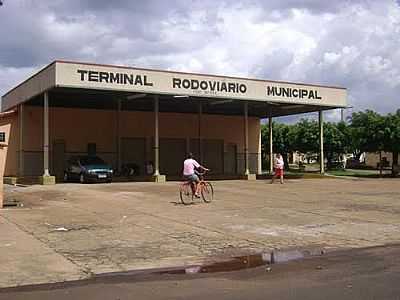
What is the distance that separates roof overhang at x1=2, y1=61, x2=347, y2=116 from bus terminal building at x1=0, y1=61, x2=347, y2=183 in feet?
0.17

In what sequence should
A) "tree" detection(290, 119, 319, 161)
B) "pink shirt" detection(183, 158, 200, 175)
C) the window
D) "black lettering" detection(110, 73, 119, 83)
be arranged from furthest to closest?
1. "tree" detection(290, 119, 319, 161)
2. the window
3. "black lettering" detection(110, 73, 119, 83)
4. "pink shirt" detection(183, 158, 200, 175)

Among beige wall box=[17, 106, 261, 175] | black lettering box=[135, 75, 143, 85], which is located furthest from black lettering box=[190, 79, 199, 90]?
beige wall box=[17, 106, 261, 175]

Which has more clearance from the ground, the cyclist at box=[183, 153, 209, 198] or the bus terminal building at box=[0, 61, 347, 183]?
the bus terminal building at box=[0, 61, 347, 183]

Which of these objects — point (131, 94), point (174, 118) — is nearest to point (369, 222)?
point (131, 94)

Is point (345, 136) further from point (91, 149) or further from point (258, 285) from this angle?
point (258, 285)

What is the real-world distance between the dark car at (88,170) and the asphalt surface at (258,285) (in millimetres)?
23864

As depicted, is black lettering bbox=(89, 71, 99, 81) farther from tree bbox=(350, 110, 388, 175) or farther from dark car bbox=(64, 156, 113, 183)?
tree bbox=(350, 110, 388, 175)

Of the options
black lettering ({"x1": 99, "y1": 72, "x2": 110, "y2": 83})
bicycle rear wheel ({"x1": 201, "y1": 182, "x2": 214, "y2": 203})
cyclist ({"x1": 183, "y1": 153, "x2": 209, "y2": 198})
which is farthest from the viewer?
black lettering ({"x1": 99, "y1": 72, "x2": 110, "y2": 83})

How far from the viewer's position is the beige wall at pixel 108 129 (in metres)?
39.2

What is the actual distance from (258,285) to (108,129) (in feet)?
114

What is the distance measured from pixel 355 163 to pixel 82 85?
54.3 metres

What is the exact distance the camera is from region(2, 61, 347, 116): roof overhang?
3112 centimetres

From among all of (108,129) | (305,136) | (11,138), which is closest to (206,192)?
(108,129)

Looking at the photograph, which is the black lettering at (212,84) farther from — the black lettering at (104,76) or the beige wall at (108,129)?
the beige wall at (108,129)
